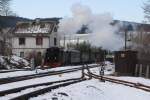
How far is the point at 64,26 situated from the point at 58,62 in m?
4.31

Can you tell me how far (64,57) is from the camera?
5144 centimetres

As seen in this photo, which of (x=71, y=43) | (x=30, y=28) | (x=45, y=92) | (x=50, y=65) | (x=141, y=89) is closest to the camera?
(x=45, y=92)

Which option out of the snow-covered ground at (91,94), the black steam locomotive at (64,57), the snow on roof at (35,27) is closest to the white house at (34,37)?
the snow on roof at (35,27)

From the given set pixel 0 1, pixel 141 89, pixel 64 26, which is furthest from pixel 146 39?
pixel 141 89

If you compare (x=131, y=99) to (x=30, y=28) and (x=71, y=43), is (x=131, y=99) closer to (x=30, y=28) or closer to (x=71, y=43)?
(x=30, y=28)

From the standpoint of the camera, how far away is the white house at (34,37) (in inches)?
3164

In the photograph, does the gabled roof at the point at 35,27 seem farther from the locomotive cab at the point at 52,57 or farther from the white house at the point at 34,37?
the locomotive cab at the point at 52,57

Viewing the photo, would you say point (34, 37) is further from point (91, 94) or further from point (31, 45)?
point (91, 94)

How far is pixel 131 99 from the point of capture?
17234 mm

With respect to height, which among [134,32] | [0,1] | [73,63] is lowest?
[73,63]

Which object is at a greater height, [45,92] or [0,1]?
[0,1]

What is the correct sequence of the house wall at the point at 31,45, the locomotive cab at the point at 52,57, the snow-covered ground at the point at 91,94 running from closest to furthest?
the snow-covered ground at the point at 91,94
the locomotive cab at the point at 52,57
the house wall at the point at 31,45

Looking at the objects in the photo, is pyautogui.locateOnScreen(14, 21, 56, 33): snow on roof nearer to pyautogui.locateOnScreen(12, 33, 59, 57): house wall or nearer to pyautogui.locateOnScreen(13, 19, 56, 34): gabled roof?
pyautogui.locateOnScreen(13, 19, 56, 34): gabled roof

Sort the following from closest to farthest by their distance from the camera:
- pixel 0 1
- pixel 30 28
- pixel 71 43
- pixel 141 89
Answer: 1. pixel 141 89
2. pixel 0 1
3. pixel 30 28
4. pixel 71 43
